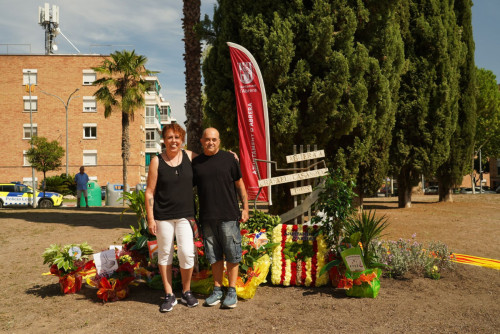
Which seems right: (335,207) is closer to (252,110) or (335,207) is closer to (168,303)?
(168,303)

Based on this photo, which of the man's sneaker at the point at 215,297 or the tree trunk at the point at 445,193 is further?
the tree trunk at the point at 445,193

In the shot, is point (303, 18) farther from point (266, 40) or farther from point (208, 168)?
point (208, 168)

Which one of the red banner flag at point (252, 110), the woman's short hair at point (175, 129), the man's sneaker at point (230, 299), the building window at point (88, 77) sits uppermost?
the building window at point (88, 77)

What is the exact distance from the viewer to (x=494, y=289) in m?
5.37

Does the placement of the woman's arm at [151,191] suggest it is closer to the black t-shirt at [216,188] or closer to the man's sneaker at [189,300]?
the black t-shirt at [216,188]

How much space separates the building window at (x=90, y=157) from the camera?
137 feet

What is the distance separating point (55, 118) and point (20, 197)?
1990 cm

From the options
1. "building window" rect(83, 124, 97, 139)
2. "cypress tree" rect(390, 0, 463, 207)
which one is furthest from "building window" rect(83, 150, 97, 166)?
"cypress tree" rect(390, 0, 463, 207)

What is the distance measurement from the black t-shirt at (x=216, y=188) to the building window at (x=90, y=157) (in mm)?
39841

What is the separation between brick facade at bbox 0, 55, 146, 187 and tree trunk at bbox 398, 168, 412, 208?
31.0m

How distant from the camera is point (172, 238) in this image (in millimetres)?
4500

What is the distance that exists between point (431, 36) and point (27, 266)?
48.8 ft

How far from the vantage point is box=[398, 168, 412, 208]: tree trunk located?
16.7 metres

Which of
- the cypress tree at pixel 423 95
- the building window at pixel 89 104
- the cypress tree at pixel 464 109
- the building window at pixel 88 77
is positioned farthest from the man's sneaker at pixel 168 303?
the building window at pixel 88 77
